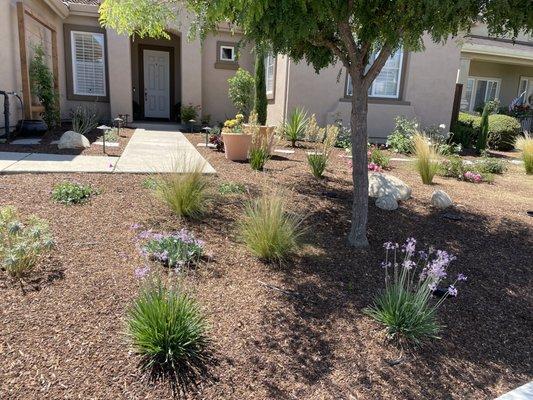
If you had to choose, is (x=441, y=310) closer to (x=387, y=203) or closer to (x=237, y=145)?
(x=387, y=203)

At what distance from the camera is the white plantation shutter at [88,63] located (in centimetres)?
1279

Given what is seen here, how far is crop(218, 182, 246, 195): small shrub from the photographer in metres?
5.34

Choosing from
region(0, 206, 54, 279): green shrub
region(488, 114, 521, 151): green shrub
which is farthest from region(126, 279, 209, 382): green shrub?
region(488, 114, 521, 151): green shrub

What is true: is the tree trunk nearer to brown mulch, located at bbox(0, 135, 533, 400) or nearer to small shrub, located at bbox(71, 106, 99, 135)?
brown mulch, located at bbox(0, 135, 533, 400)

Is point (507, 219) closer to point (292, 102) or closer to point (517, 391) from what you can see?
point (517, 391)

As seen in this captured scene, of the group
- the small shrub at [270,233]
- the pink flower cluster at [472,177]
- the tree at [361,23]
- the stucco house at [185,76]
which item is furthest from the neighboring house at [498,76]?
the small shrub at [270,233]

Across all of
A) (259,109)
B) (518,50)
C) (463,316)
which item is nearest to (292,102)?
(259,109)

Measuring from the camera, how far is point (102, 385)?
2.30 meters

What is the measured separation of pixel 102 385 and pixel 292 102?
970 cm

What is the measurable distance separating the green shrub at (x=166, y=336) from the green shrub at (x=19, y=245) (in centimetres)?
103

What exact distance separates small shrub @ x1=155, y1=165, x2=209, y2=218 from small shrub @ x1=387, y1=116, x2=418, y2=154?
712 cm

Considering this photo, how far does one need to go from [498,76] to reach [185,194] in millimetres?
18046

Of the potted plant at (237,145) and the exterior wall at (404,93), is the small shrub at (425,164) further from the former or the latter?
the exterior wall at (404,93)

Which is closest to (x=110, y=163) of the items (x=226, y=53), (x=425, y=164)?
(x=425, y=164)
